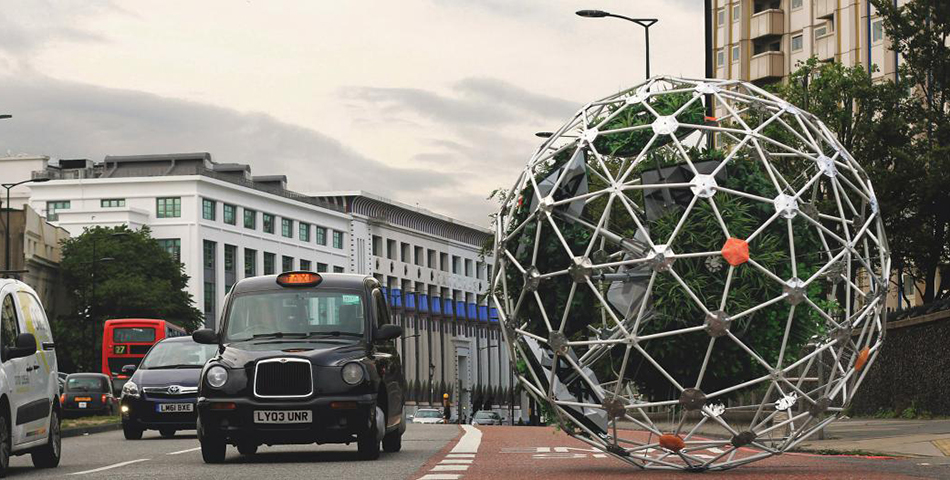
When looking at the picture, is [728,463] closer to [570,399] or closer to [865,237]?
[570,399]

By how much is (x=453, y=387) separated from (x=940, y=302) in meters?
120

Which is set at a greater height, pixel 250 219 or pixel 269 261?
pixel 250 219

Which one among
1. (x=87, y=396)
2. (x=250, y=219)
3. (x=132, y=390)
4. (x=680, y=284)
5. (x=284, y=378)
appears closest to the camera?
(x=680, y=284)

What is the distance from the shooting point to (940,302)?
35312 mm

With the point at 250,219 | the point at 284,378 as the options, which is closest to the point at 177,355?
the point at 284,378

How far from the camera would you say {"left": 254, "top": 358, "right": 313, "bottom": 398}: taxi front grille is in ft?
59.9

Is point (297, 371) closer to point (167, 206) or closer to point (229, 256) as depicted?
point (167, 206)

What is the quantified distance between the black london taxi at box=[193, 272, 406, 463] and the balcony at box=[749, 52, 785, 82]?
209 ft

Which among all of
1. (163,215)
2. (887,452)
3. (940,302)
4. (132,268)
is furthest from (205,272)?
(887,452)

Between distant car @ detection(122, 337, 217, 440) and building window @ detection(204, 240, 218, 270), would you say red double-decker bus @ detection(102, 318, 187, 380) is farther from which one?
building window @ detection(204, 240, 218, 270)

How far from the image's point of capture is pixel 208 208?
12356 cm

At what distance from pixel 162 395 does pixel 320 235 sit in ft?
369

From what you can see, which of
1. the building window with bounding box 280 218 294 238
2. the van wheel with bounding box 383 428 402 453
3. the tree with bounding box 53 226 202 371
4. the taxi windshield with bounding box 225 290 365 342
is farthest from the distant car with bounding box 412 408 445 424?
the taxi windshield with bounding box 225 290 365 342

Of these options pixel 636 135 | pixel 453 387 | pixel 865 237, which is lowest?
pixel 453 387
